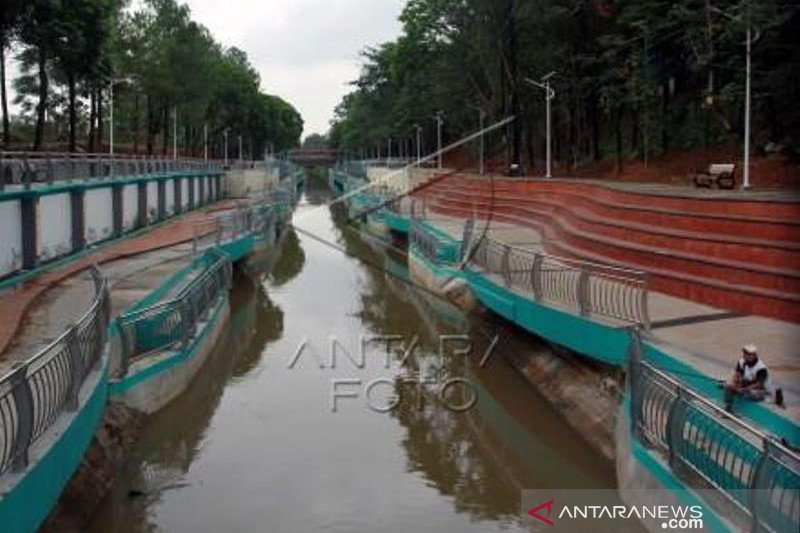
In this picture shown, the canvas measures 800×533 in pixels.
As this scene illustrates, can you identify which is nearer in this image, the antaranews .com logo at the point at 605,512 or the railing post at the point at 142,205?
the antaranews .com logo at the point at 605,512

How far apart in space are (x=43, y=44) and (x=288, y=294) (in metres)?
18.2

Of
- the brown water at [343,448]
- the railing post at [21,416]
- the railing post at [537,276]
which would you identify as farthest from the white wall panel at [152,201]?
the railing post at [21,416]

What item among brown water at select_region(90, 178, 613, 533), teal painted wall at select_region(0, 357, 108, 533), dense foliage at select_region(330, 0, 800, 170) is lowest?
brown water at select_region(90, 178, 613, 533)

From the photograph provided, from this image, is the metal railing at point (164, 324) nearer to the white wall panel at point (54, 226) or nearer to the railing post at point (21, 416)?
the white wall panel at point (54, 226)

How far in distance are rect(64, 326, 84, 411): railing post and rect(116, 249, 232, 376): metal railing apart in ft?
12.2

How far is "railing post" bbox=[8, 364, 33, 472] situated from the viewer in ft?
28.3

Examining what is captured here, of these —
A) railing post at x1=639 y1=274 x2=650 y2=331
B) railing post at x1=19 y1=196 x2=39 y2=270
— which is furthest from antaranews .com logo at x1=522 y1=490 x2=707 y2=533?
railing post at x1=19 y1=196 x2=39 y2=270

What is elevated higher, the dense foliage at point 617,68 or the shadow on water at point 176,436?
the dense foliage at point 617,68

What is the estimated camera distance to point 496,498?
13.7 meters

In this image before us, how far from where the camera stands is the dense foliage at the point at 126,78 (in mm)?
44812

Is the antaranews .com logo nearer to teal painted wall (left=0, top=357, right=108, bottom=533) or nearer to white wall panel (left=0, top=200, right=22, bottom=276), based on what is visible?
teal painted wall (left=0, top=357, right=108, bottom=533)

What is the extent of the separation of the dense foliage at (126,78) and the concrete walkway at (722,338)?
1299 inches

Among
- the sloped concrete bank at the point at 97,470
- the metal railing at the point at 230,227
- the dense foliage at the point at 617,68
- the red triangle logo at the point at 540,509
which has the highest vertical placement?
the dense foliage at the point at 617,68

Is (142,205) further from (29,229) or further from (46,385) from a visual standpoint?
(46,385)
